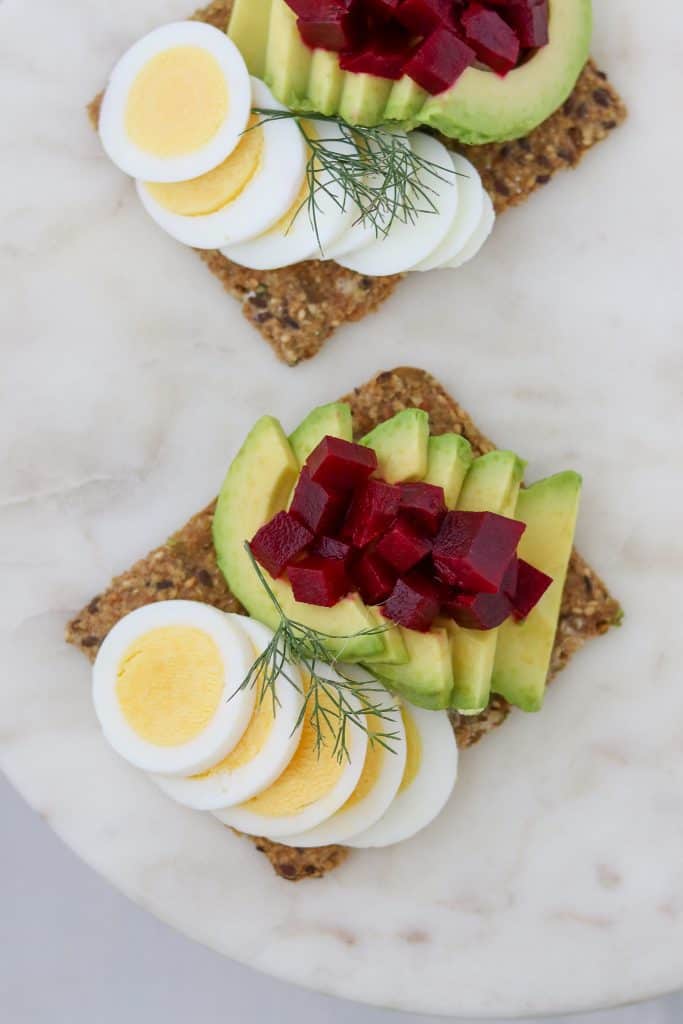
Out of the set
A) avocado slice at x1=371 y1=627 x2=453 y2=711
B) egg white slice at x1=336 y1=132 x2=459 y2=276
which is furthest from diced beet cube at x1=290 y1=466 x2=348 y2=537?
egg white slice at x1=336 y1=132 x2=459 y2=276

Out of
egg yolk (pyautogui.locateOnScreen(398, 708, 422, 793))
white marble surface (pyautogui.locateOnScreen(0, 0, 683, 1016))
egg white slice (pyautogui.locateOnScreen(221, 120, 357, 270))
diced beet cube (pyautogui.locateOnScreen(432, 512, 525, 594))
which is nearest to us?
diced beet cube (pyautogui.locateOnScreen(432, 512, 525, 594))

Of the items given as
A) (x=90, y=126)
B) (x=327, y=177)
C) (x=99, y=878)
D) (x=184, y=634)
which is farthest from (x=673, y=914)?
(x=90, y=126)

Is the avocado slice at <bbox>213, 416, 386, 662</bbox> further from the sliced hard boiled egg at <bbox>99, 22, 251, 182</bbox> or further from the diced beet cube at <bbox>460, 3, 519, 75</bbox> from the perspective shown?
the diced beet cube at <bbox>460, 3, 519, 75</bbox>

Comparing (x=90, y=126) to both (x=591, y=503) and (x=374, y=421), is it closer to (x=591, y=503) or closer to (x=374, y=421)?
(x=374, y=421)

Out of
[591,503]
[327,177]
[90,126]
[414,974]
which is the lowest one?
[414,974]

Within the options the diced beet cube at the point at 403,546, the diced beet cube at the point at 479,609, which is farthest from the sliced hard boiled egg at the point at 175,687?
the diced beet cube at the point at 479,609

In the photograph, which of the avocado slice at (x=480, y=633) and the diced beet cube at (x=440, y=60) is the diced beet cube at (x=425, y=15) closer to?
the diced beet cube at (x=440, y=60)
